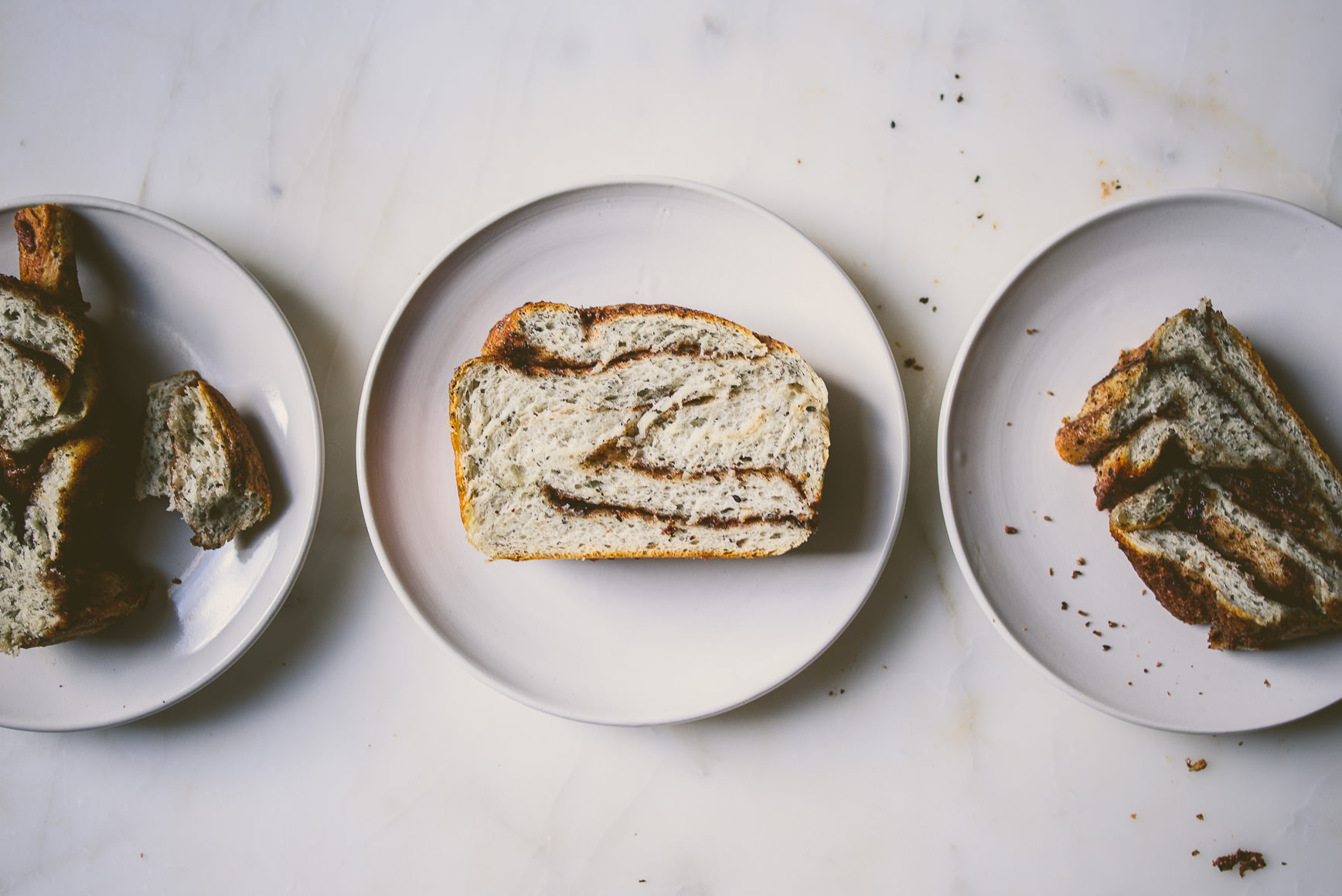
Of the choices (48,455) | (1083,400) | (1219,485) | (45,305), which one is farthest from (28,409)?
(1219,485)

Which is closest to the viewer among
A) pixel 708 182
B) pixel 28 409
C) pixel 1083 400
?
pixel 28 409

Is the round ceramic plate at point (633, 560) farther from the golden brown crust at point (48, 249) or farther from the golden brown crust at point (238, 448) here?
the golden brown crust at point (48, 249)

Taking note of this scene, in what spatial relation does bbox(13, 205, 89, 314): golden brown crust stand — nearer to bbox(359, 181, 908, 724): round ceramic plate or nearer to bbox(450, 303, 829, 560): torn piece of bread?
bbox(359, 181, 908, 724): round ceramic plate

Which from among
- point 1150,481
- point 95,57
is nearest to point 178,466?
point 95,57

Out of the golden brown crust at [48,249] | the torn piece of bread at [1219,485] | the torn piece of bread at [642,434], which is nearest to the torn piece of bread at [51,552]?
the golden brown crust at [48,249]

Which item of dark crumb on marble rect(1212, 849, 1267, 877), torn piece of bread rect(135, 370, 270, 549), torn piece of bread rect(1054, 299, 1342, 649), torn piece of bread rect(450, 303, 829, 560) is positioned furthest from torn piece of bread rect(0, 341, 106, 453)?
dark crumb on marble rect(1212, 849, 1267, 877)

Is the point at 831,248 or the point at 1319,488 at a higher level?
the point at 831,248

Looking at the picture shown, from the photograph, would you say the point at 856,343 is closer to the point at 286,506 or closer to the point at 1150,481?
the point at 1150,481

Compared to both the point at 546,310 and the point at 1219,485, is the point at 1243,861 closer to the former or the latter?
the point at 1219,485
